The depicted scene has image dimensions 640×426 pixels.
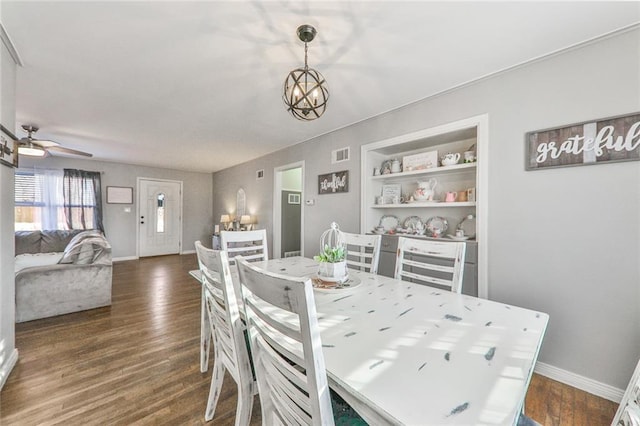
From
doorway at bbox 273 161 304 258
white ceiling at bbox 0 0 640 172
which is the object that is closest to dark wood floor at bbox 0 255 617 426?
doorway at bbox 273 161 304 258

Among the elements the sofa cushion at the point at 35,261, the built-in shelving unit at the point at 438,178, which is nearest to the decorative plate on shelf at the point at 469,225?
the built-in shelving unit at the point at 438,178

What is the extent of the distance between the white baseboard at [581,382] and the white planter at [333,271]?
5.93ft

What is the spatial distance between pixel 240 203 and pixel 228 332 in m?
5.24

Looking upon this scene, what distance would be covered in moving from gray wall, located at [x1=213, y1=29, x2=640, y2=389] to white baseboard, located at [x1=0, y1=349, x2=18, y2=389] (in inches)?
148

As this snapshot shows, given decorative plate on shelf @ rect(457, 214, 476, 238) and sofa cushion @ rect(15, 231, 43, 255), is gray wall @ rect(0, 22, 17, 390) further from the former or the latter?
decorative plate on shelf @ rect(457, 214, 476, 238)

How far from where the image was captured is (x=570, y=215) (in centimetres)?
186

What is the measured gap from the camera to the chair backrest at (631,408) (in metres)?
0.64

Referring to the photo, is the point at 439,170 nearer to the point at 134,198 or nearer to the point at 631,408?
the point at 631,408

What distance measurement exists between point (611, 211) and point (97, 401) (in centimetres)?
363

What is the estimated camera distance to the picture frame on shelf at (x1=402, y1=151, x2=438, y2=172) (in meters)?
2.78

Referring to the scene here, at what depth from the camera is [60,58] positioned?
2020mm

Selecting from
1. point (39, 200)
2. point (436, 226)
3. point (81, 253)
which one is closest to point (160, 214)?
point (39, 200)

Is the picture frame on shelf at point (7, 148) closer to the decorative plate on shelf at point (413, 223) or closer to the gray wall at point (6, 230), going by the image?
the gray wall at point (6, 230)

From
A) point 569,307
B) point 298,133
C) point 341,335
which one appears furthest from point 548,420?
point 298,133
